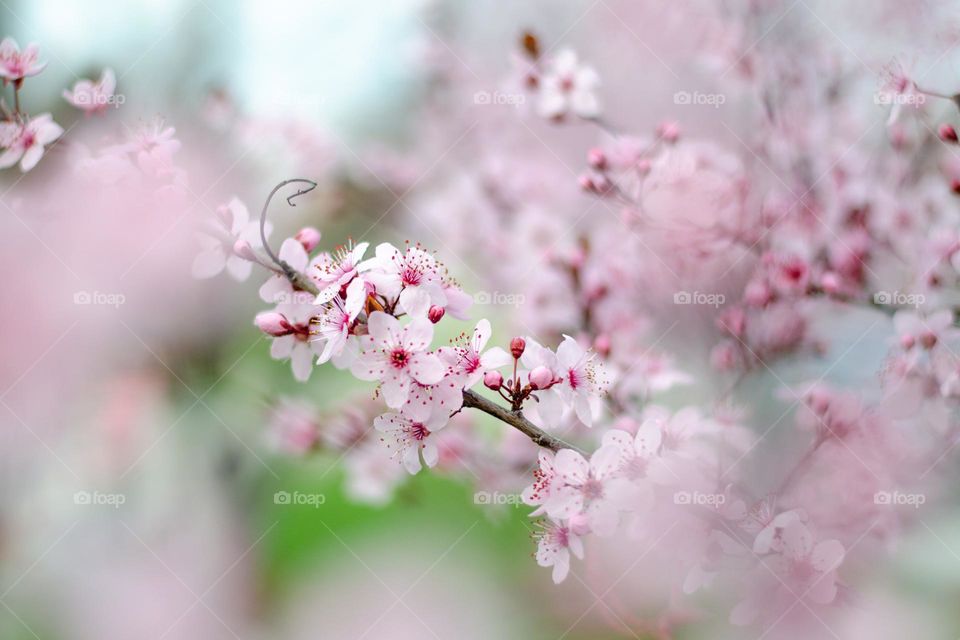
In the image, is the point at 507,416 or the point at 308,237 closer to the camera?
the point at 507,416

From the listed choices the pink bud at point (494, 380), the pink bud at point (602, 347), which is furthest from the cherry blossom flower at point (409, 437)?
the pink bud at point (602, 347)

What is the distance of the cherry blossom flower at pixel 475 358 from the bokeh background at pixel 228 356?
1.04 meters

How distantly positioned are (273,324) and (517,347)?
28 cm

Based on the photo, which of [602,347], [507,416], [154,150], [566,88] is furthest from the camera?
[566,88]

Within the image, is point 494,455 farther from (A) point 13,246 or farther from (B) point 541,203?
(A) point 13,246

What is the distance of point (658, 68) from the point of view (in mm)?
2057

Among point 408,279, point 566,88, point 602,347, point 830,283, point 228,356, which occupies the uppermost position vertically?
point 408,279

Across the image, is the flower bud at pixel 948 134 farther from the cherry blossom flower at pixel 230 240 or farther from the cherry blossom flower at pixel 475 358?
the cherry blossom flower at pixel 230 240

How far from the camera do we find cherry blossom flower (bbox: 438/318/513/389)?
76cm

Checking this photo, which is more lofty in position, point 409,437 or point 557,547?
point 409,437

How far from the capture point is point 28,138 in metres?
1.07

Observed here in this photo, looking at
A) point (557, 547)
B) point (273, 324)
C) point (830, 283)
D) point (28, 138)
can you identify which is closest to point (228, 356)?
point (28, 138)

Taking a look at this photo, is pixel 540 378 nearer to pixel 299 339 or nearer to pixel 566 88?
pixel 299 339

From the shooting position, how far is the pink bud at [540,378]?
0.76 m
